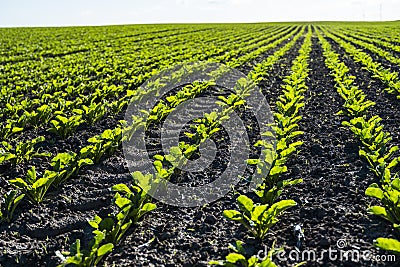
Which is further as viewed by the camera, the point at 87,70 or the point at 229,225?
the point at 87,70

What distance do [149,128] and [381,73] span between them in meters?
5.76

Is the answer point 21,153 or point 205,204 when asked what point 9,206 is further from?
point 205,204

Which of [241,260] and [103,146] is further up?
[103,146]

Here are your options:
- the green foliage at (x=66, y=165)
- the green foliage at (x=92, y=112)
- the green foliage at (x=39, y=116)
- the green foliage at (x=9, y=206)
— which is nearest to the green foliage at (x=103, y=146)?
the green foliage at (x=66, y=165)

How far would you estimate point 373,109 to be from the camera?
24.5 ft

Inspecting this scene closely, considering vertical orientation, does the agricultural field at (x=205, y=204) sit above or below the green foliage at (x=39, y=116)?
below

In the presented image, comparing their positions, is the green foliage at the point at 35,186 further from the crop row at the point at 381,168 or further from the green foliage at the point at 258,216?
the crop row at the point at 381,168

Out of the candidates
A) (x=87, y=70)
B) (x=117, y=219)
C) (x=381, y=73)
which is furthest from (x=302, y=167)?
(x=87, y=70)

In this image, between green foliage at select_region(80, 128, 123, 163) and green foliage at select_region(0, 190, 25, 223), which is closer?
green foliage at select_region(0, 190, 25, 223)

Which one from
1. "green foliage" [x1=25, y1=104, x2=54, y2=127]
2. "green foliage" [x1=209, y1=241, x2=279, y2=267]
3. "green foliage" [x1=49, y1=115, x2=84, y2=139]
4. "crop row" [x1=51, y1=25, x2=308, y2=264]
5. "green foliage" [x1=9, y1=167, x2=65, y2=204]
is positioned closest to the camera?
"green foliage" [x1=209, y1=241, x2=279, y2=267]

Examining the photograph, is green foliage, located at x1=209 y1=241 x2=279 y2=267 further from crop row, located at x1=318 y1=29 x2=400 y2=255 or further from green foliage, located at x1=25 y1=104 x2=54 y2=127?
green foliage, located at x1=25 y1=104 x2=54 y2=127

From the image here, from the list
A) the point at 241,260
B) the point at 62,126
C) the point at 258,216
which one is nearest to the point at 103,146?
the point at 62,126

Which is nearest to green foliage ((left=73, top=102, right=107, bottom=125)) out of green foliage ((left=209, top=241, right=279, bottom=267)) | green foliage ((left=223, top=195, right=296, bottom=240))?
green foliage ((left=223, top=195, right=296, bottom=240))

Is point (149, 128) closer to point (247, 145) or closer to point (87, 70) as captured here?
point (247, 145)
